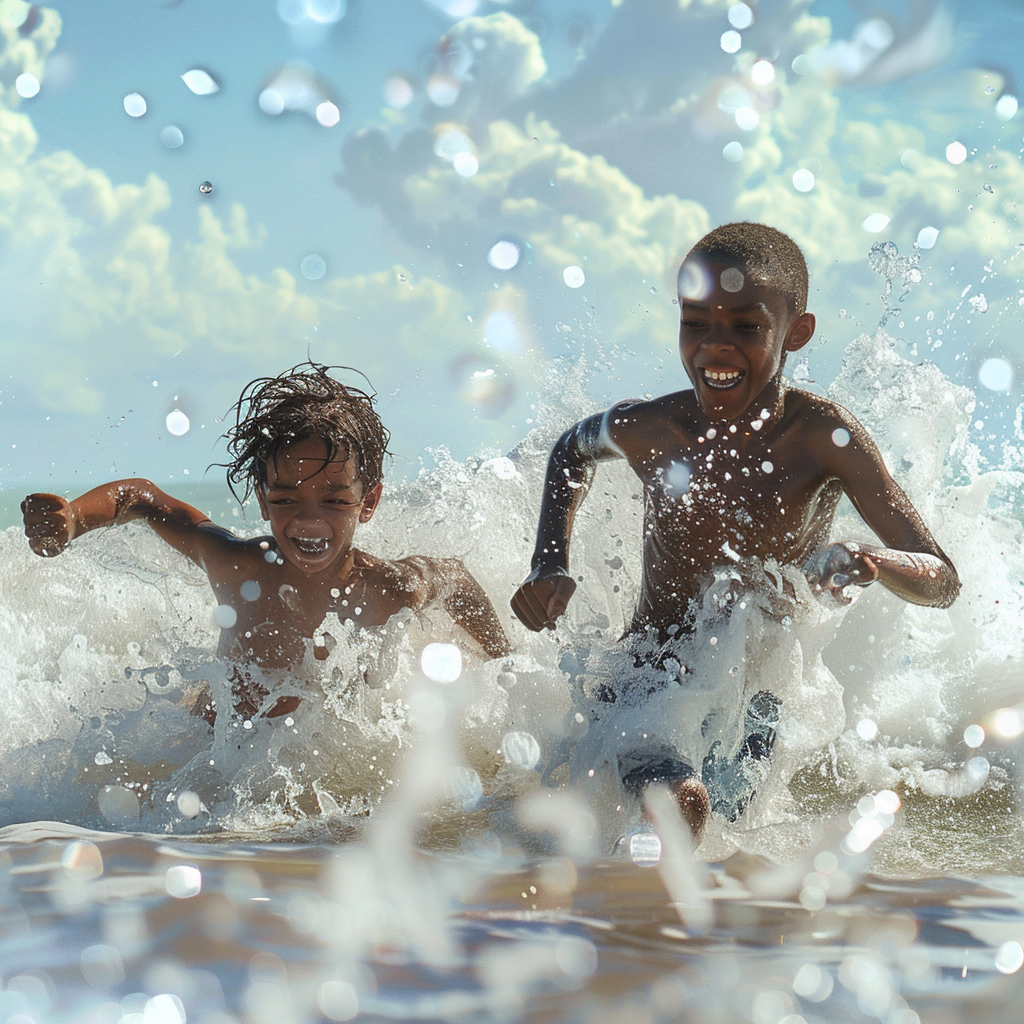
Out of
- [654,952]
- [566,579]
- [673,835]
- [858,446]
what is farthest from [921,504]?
[654,952]

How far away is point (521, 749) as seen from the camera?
2.81 metres

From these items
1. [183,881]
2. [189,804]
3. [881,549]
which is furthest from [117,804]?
[881,549]

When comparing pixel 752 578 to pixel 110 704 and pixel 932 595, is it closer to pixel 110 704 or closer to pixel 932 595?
pixel 932 595

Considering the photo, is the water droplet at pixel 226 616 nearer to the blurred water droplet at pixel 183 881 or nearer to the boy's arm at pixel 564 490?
the boy's arm at pixel 564 490

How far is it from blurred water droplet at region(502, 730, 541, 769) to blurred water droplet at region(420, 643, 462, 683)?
28cm

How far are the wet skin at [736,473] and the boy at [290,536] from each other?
21.7 inches

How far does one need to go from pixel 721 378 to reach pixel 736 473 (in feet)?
0.90

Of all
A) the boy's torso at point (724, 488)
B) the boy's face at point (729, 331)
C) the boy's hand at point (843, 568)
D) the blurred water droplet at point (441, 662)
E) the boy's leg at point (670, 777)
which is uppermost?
the boy's face at point (729, 331)

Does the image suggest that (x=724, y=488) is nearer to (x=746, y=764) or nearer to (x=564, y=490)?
(x=564, y=490)

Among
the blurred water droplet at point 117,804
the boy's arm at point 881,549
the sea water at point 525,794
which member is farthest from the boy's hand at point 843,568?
the blurred water droplet at point 117,804

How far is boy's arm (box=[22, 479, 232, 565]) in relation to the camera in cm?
270

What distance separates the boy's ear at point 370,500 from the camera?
2977 millimetres

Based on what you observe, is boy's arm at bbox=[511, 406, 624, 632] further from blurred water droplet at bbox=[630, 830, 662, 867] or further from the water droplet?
the water droplet

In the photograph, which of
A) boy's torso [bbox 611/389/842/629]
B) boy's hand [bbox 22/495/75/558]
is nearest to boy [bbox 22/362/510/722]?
boy's hand [bbox 22/495/75/558]
